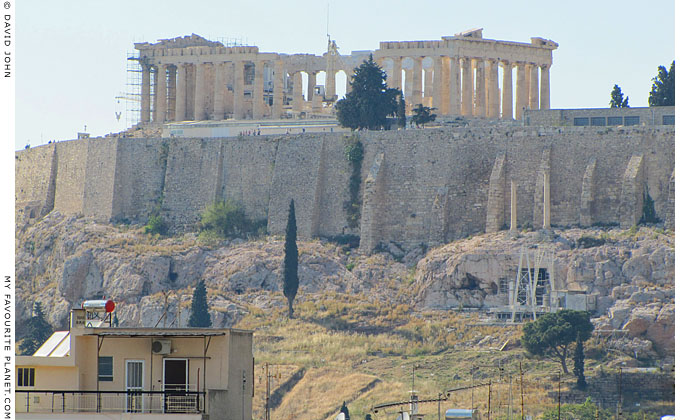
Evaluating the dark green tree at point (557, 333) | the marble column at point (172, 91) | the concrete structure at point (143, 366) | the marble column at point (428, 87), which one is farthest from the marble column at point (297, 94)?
the concrete structure at point (143, 366)

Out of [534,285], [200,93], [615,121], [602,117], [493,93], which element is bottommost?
[534,285]

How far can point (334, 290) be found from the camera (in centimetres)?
6862

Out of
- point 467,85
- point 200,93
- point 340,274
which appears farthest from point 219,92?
point 340,274

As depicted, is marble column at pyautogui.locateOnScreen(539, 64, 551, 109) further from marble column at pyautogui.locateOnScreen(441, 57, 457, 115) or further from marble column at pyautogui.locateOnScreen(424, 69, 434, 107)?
marble column at pyautogui.locateOnScreen(424, 69, 434, 107)

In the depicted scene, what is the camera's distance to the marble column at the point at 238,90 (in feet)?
267

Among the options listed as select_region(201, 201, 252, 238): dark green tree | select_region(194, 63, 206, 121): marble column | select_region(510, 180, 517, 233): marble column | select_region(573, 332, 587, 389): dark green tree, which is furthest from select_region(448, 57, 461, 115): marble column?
select_region(573, 332, 587, 389): dark green tree

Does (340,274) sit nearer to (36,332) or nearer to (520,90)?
(36,332)

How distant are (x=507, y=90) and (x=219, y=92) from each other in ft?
42.2

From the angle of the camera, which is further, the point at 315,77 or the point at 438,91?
the point at 315,77

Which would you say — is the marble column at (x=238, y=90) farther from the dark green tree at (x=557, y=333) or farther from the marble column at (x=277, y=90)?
the dark green tree at (x=557, y=333)

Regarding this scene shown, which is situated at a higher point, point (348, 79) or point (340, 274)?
point (348, 79)

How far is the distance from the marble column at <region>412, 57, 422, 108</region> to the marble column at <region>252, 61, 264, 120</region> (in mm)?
7020

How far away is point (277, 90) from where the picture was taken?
81375 mm

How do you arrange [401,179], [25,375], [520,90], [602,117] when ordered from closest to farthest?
[25,375]
[602,117]
[401,179]
[520,90]
